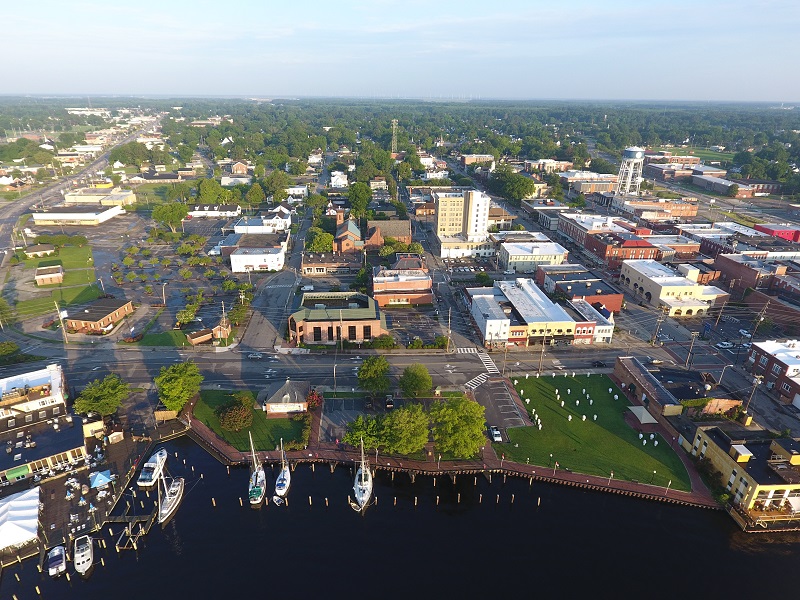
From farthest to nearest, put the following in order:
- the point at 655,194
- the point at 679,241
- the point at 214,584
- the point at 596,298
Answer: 1. the point at 655,194
2. the point at 679,241
3. the point at 596,298
4. the point at 214,584

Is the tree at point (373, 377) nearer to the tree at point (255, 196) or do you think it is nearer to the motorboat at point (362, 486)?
the motorboat at point (362, 486)

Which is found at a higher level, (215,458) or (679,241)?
(679,241)

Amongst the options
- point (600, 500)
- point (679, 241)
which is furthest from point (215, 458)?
point (679, 241)

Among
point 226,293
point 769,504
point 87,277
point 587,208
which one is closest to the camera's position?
point 769,504

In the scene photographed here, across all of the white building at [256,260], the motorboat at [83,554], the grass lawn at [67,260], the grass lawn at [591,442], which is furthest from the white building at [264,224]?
the motorboat at [83,554]

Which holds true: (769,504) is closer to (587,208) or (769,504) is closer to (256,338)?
(256,338)

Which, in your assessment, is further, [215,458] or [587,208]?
[587,208]

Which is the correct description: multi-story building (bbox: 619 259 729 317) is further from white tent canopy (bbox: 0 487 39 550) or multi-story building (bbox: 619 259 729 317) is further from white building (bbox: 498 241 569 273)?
white tent canopy (bbox: 0 487 39 550)
